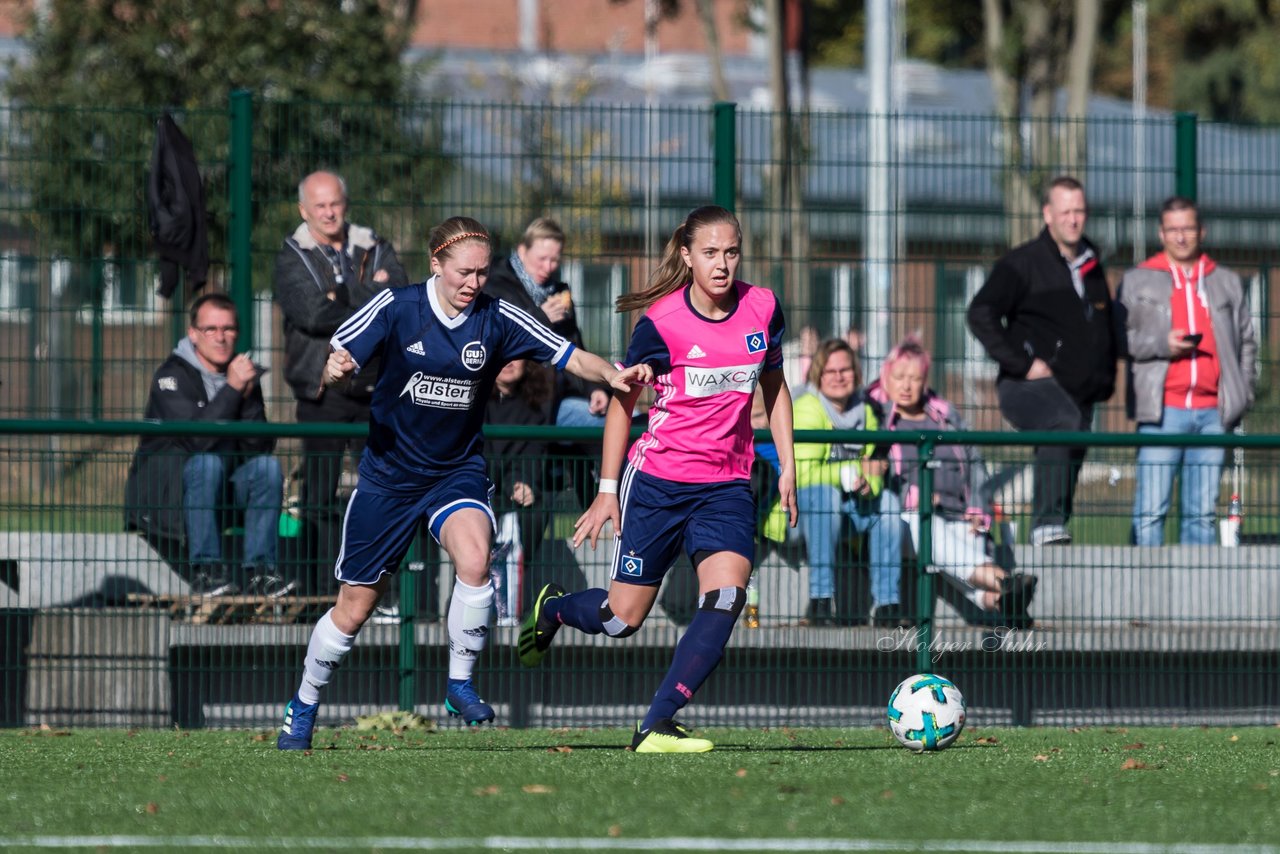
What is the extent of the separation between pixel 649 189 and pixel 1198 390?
335 cm

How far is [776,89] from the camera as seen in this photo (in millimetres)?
28062

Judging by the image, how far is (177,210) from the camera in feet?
35.4

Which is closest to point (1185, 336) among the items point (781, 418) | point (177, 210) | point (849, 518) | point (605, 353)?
point (849, 518)

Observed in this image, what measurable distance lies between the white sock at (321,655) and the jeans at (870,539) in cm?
263

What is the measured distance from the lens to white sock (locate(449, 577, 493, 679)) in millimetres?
7641

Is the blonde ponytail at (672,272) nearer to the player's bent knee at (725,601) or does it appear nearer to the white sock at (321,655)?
the player's bent knee at (725,601)

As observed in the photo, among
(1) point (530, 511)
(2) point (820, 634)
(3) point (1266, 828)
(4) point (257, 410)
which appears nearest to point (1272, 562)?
(2) point (820, 634)

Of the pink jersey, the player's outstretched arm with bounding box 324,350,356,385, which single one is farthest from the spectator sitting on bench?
the player's outstretched arm with bounding box 324,350,356,385

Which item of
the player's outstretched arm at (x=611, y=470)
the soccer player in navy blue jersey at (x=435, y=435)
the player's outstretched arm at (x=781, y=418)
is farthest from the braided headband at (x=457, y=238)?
the player's outstretched arm at (x=781, y=418)

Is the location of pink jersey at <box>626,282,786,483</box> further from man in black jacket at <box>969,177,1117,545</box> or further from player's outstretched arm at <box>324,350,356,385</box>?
man in black jacket at <box>969,177,1117,545</box>

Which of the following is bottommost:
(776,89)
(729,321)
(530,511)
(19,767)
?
(19,767)

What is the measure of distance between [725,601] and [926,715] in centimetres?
91

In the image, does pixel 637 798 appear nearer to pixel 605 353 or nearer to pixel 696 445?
pixel 696 445

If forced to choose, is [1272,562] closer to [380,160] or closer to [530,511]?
[530,511]
